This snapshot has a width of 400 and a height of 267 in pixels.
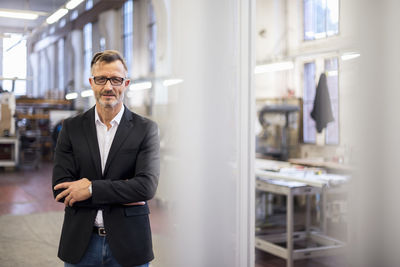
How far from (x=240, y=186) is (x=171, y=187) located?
1.57 feet

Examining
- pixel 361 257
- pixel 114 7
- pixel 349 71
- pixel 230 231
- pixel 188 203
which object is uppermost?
pixel 114 7

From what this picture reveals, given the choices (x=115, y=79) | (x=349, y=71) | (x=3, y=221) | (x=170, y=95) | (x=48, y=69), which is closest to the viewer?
(x=115, y=79)

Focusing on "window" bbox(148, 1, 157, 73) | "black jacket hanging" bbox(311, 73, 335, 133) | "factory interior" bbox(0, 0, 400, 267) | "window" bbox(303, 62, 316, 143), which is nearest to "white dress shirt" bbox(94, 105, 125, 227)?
"factory interior" bbox(0, 0, 400, 267)

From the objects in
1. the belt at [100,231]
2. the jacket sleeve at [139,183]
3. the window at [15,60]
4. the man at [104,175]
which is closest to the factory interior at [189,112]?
the window at [15,60]

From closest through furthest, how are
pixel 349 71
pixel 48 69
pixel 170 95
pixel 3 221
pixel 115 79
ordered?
pixel 115 79 < pixel 48 69 < pixel 3 221 < pixel 170 95 < pixel 349 71

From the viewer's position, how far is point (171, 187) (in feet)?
9.58

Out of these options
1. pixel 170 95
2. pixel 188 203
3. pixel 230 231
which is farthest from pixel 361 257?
pixel 170 95

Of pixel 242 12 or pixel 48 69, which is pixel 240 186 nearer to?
pixel 242 12

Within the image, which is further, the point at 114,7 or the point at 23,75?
the point at 114,7

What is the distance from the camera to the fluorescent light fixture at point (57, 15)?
2.29m

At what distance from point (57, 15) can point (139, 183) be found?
994 mm

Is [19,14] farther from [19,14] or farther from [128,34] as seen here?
[128,34]

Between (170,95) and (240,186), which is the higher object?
(170,95)

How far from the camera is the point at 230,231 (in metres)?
3.06
